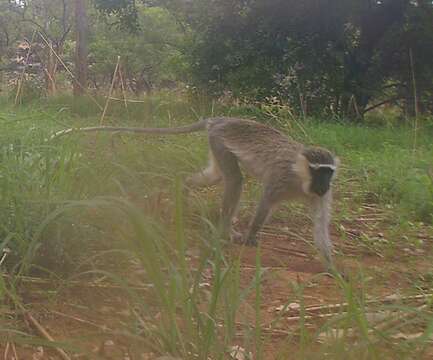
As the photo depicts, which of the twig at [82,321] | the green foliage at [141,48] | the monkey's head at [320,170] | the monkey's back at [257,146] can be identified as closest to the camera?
the twig at [82,321]

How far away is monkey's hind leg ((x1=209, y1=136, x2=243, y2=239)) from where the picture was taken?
179 inches

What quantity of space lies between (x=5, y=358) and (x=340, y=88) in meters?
12.0

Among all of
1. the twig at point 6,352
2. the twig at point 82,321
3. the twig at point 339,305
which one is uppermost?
the twig at point 6,352

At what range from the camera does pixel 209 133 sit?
492 cm

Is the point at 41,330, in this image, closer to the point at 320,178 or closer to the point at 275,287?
the point at 275,287

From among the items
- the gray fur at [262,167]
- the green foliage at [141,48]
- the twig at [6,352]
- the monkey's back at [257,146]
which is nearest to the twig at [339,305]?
the gray fur at [262,167]

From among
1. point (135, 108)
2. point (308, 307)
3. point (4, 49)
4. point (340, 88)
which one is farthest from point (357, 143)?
point (4, 49)

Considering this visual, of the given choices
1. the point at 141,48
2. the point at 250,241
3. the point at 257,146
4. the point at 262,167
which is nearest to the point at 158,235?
the point at 250,241

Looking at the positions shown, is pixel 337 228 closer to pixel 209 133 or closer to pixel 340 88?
pixel 209 133

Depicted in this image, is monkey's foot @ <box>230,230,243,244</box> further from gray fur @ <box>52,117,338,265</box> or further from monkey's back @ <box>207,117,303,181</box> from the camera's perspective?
monkey's back @ <box>207,117,303,181</box>

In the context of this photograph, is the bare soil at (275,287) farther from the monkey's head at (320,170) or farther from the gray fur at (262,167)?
the monkey's head at (320,170)

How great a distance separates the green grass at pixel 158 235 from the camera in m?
1.99

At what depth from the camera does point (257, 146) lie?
4707mm

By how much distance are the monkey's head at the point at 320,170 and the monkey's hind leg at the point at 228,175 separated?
2.02 feet
